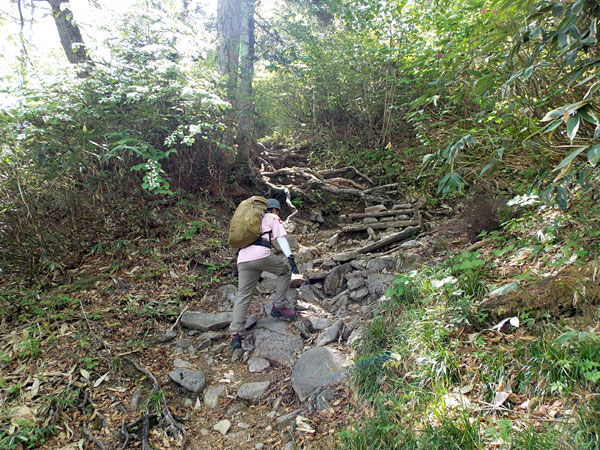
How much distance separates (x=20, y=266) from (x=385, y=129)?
907 cm

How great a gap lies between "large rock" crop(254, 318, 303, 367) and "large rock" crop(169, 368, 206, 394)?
754 mm

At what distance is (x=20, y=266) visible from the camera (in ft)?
16.5

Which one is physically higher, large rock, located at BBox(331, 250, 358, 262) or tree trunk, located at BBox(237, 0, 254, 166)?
tree trunk, located at BBox(237, 0, 254, 166)

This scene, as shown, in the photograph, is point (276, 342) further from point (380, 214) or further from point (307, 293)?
point (380, 214)

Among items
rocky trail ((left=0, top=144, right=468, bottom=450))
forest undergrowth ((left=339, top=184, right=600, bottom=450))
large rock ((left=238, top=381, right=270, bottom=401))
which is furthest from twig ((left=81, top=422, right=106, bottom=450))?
forest undergrowth ((left=339, top=184, right=600, bottom=450))

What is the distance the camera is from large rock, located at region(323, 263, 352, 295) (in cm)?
556

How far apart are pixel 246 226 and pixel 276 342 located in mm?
1612

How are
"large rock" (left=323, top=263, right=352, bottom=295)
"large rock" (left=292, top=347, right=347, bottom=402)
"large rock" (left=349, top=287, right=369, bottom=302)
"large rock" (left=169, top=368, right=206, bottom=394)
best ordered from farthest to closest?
"large rock" (left=323, top=263, right=352, bottom=295), "large rock" (left=349, top=287, right=369, bottom=302), "large rock" (left=169, top=368, right=206, bottom=394), "large rock" (left=292, top=347, right=347, bottom=402)

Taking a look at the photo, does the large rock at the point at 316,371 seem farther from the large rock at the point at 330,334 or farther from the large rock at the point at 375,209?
the large rock at the point at 375,209

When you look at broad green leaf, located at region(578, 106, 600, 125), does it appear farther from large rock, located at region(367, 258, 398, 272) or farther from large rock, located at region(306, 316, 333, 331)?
large rock, located at region(367, 258, 398, 272)

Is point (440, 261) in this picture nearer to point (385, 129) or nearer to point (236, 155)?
point (236, 155)

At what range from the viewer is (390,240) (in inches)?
256

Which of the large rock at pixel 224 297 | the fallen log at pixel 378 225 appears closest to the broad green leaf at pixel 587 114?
the large rock at pixel 224 297

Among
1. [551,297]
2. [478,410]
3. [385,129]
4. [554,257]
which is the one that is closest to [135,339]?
[478,410]
